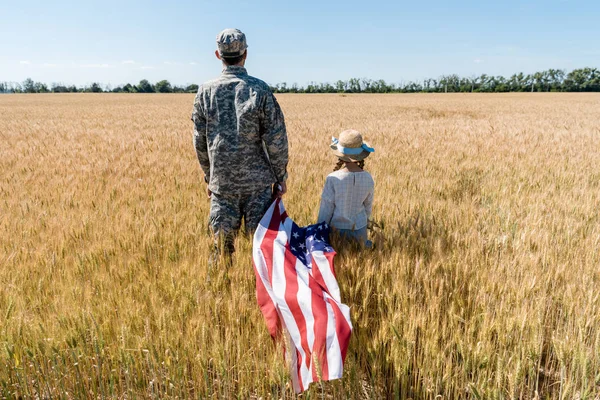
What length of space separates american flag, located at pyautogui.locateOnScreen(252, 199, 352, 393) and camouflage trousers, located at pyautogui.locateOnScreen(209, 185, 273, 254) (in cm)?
15

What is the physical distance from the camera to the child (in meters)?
2.69

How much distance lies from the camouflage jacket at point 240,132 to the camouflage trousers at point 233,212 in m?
0.07

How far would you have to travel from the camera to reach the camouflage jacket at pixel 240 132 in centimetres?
254

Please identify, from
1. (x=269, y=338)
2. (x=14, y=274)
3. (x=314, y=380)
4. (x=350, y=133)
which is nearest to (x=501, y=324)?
(x=314, y=380)

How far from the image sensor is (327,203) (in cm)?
283

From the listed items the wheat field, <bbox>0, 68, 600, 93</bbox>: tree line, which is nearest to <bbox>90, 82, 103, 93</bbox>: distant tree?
<bbox>0, 68, 600, 93</bbox>: tree line

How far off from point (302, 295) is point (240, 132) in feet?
4.03

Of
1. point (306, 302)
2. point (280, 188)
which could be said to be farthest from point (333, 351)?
point (280, 188)

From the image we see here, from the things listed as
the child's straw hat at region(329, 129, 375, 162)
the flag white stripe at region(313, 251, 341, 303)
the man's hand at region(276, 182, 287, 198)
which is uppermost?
the child's straw hat at region(329, 129, 375, 162)

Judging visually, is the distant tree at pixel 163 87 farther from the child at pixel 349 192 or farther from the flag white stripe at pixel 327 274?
the flag white stripe at pixel 327 274

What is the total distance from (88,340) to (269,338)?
90 cm

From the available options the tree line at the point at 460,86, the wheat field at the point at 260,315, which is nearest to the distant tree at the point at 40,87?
the tree line at the point at 460,86

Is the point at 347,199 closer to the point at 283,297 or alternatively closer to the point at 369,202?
the point at 369,202

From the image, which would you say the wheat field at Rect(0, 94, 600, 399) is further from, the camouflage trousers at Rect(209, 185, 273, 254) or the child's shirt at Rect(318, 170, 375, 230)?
the child's shirt at Rect(318, 170, 375, 230)
